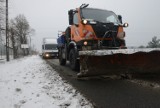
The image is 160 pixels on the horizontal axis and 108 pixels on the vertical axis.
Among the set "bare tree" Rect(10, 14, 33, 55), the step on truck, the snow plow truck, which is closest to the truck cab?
the snow plow truck

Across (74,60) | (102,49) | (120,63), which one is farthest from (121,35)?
(74,60)

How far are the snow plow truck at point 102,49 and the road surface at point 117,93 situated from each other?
392 mm

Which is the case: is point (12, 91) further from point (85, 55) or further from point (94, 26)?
point (94, 26)

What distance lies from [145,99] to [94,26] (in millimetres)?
4032

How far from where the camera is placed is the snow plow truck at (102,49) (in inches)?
272

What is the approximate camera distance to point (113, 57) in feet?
23.3

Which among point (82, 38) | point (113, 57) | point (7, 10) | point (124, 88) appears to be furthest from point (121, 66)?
point (7, 10)

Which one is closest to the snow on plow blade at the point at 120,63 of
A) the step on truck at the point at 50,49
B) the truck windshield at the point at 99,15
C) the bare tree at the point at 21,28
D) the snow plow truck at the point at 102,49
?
the snow plow truck at the point at 102,49

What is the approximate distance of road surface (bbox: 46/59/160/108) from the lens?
482cm

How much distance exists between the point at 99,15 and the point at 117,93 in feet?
14.1

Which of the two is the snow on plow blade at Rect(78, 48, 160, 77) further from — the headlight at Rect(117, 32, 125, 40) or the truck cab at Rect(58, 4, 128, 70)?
the headlight at Rect(117, 32, 125, 40)

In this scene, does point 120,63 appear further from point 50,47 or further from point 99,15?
point 50,47

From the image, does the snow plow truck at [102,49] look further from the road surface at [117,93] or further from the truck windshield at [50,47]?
the truck windshield at [50,47]

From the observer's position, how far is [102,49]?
7969 mm
